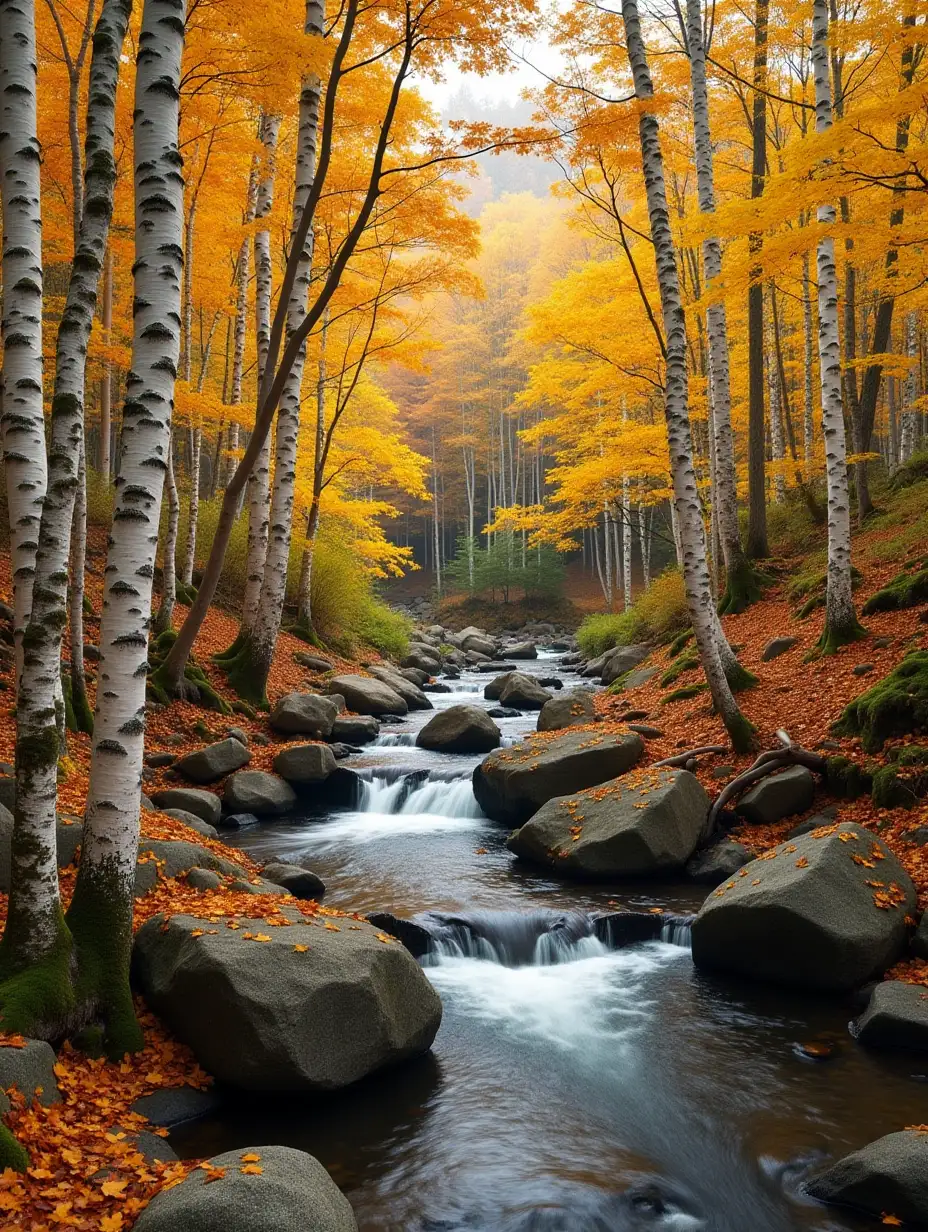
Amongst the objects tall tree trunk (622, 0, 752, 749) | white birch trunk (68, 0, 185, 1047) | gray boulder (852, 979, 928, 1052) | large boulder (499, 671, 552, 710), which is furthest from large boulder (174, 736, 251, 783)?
large boulder (499, 671, 552, 710)

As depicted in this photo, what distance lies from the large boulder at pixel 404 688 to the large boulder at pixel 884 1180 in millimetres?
12488

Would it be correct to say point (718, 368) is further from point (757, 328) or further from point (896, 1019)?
point (896, 1019)

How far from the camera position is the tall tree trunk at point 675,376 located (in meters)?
8.30

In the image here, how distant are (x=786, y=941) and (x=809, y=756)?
2424 millimetres

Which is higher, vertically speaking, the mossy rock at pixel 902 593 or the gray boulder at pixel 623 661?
the mossy rock at pixel 902 593

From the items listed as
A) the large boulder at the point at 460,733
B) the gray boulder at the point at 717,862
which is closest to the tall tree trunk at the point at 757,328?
the large boulder at the point at 460,733

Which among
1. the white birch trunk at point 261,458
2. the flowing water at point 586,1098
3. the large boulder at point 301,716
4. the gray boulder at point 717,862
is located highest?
the white birch trunk at point 261,458

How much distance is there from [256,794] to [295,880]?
260 centimetres

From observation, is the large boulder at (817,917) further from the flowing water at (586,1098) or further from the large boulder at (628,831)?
the large boulder at (628,831)

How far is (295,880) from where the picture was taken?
22.6 ft

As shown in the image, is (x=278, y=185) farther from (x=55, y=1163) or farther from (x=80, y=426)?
(x=55, y=1163)

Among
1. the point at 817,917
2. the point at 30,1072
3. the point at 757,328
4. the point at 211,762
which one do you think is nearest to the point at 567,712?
the point at 211,762

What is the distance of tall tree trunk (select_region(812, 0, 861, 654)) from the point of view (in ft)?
29.7

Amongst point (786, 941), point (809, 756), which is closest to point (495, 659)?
point (809, 756)
